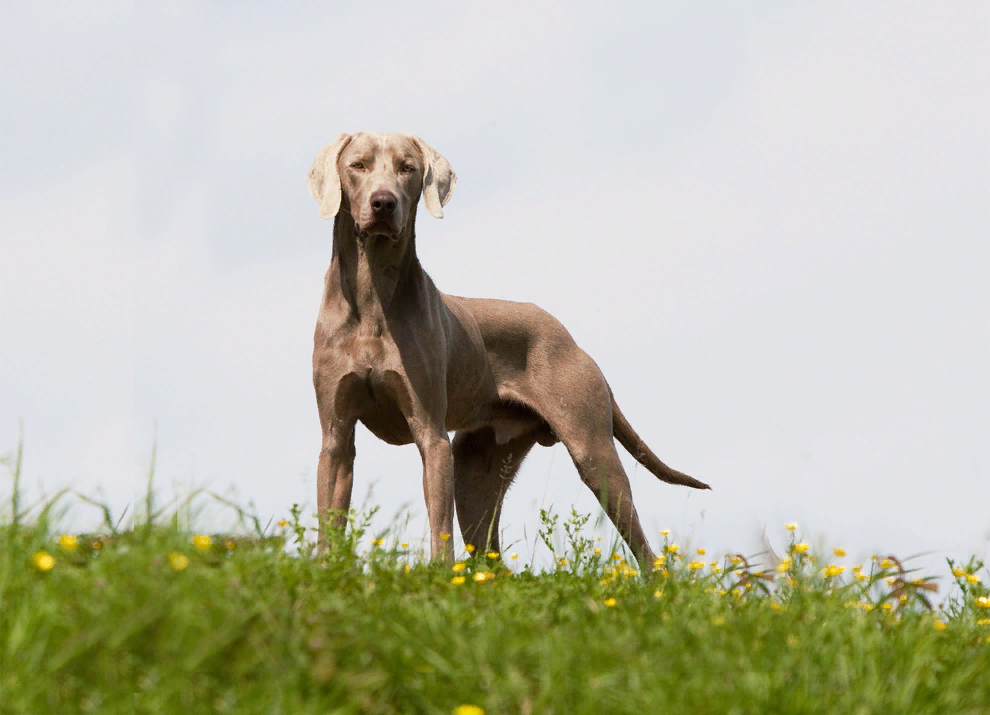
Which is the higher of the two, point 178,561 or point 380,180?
point 380,180

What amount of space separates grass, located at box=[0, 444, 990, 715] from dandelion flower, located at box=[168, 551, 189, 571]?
0.02 m

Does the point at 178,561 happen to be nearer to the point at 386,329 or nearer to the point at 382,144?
the point at 386,329

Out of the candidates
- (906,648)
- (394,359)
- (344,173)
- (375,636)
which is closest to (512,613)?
(375,636)

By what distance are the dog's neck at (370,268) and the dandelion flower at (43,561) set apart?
8.83ft

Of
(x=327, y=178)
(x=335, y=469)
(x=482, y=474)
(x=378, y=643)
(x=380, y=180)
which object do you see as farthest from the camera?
(x=482, y=474)

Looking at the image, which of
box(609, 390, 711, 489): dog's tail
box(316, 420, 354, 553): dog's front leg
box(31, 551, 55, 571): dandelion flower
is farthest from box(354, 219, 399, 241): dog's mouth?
box(31, 551, 55, 571): dandelion flower

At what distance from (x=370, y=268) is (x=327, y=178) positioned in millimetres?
502

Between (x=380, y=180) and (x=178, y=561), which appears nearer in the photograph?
(x=178, y=561)

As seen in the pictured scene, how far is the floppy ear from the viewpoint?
5273 mm

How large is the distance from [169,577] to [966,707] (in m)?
2.15

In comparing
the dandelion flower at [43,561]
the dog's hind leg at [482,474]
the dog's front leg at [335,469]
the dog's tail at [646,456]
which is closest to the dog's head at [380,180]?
the dog's front leg at [335,469]

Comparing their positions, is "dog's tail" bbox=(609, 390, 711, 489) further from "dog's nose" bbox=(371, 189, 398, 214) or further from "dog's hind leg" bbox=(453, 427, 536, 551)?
"dog's nose" bbox=(371, 189, 398, 214)

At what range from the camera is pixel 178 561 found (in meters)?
2.64

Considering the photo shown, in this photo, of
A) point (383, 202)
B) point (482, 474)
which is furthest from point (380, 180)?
point (482, 474)
